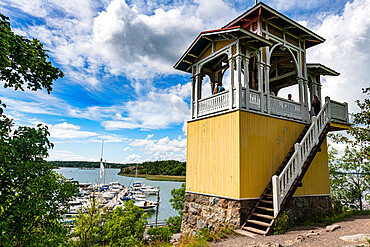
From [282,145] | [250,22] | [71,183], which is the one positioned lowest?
[71,183]

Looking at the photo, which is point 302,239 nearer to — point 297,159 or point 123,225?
point 297,159

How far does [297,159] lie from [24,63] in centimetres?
864

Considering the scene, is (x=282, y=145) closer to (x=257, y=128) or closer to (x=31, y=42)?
(x=257, y=128)

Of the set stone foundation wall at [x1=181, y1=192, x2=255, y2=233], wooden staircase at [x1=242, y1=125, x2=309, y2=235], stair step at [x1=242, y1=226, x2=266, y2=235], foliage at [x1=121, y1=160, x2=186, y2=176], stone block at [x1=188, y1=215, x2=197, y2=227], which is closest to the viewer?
stair step at [x1=242, y1=226, x2=266, y2=235]

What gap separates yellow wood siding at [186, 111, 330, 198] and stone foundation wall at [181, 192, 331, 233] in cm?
28

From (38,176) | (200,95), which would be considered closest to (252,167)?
(200,95)

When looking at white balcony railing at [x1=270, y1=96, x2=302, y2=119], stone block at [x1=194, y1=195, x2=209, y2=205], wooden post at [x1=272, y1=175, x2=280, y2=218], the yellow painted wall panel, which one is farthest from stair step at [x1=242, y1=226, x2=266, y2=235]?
white balcony railing at [x1=270, y1=96, x2=302, y2=119]

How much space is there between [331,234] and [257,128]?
157 inches

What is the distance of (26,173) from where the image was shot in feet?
12.5

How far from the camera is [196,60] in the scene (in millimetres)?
11859

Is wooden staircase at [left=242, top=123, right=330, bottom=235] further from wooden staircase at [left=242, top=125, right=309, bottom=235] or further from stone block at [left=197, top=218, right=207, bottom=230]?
stone block at [left=197, top=218, right=207, bottom=230]

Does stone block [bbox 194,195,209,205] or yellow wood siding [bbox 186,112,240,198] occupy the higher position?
yellow wood siding [bbox 186,112,240,198]

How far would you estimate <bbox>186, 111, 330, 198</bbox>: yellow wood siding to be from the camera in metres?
8.50

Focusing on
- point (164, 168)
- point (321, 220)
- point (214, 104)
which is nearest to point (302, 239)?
point (321, 220)
